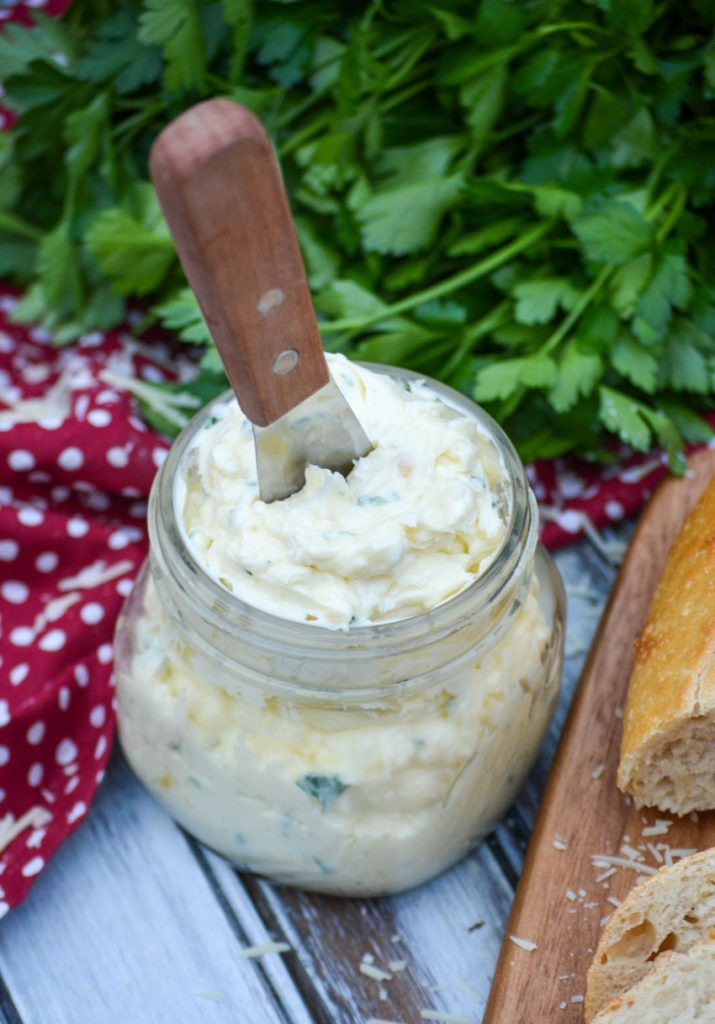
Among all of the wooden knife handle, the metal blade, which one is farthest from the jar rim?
the wooden knife handle

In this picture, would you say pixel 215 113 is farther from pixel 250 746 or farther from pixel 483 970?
pixel 483 970

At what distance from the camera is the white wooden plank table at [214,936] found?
5.94 ft

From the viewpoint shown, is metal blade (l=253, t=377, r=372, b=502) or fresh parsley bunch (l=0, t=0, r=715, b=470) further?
fresh parsley bunch (l=0, t=0, r=715, b=470)

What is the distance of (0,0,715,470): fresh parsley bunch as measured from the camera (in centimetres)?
216

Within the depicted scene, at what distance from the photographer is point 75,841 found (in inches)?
77.4

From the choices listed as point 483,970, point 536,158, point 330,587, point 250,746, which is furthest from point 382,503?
point 536,158

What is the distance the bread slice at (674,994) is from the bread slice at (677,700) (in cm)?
27

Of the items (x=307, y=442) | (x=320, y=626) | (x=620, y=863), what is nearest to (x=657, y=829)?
(x=620, y=863)

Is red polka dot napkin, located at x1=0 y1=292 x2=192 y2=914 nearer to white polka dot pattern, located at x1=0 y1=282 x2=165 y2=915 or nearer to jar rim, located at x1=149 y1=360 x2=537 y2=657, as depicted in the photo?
white polka dot pattern, located at x1=0 y1=282 x2=165 y2=915

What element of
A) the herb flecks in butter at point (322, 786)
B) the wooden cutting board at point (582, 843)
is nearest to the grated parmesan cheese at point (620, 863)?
the wooden cutting board at point (582, 843)

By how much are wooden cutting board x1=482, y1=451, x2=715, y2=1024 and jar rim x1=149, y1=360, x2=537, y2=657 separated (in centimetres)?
42

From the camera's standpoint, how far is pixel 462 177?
7.30 feet

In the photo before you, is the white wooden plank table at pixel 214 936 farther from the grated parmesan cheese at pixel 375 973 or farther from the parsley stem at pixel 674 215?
the parsley stem at pixel 674 215

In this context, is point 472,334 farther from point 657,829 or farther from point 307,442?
point 657,829
